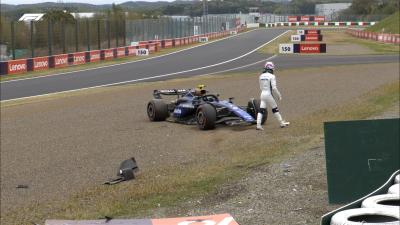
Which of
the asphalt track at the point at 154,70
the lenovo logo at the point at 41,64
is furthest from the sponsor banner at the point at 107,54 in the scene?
the lenovo logo at the point at 41,64

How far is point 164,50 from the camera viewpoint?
6138 centimetres

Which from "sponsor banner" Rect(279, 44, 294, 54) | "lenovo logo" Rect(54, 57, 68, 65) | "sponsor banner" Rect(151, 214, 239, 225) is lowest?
"lenovo logo" Rect(54, 57, 68, 65)

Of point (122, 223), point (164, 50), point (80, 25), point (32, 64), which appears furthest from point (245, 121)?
point (164, 50)

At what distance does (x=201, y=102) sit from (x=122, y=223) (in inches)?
468

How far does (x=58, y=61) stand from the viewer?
42219 mm

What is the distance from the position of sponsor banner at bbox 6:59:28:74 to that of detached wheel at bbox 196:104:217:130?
72.7ft

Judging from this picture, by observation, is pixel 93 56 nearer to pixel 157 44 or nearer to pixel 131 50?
pixel 131 50

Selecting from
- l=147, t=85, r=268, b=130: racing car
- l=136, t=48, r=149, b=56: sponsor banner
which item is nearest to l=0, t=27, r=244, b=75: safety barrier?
l=136, t=48, r=149, b=56: sponsor banner

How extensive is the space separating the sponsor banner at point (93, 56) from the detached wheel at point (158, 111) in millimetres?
27882

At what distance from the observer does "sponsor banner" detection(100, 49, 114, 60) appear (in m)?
48.5

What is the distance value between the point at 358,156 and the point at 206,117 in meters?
9.30

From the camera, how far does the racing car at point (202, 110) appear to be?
1703 centimetres

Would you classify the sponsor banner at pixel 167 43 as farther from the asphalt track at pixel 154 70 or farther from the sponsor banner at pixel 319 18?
the sponsor banner at pixel 319 18

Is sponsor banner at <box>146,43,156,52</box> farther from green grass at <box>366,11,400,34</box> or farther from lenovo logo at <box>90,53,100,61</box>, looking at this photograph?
green grass at <box>366,11,400,34</box>
